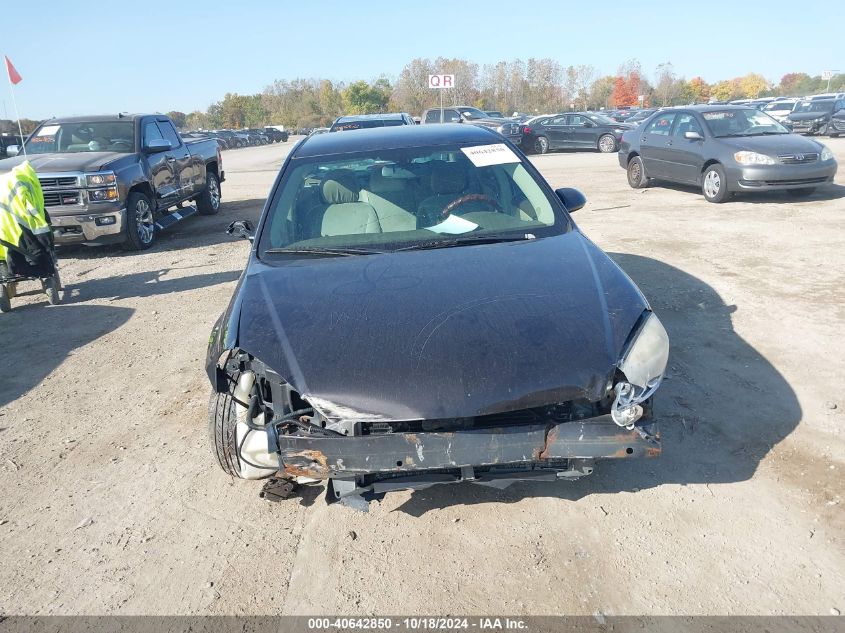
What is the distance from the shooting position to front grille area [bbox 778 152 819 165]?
33.5 ft

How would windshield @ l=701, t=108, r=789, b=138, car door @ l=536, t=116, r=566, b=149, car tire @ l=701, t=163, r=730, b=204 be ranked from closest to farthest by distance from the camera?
car tire @ l=701, t=163, r=730, b=204 < windshield @ l=701, t=108, r=789, b=138 < car door @ l=536, t=116, r=566, b=149

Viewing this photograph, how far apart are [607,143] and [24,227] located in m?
21.0

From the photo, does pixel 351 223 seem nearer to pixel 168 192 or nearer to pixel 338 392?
pixel 338 392

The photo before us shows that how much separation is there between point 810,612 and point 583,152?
78.2ft

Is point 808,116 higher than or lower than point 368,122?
lower

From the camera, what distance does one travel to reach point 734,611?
7.96ft

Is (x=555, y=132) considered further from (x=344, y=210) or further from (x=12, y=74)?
(x=344, y=210)

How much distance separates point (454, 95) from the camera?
7875cm

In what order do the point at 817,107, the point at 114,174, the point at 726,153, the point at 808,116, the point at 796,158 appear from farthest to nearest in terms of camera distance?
the point at 817,107 < the point at 808,116 < the point at 726,153 < the point at 796,158 < the point at 114,174

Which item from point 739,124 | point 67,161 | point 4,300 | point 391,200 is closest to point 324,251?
point 391,200

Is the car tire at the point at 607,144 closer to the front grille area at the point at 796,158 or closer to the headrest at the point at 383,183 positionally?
the front grille area at the point at 796,158

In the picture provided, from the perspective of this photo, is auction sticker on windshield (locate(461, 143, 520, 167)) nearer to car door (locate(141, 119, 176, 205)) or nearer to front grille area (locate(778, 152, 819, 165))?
car door (locate(141, 119, 176, 205))

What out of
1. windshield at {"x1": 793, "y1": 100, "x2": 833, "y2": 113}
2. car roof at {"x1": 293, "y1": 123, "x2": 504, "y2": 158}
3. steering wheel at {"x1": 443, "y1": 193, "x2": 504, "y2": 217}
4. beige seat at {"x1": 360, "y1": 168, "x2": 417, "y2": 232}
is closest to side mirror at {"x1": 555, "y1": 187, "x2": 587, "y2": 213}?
steering wheel at {"x1": 443, "y1": 193, "x2": 504, "y2": 217}

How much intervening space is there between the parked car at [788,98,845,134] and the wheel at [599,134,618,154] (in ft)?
24.2
